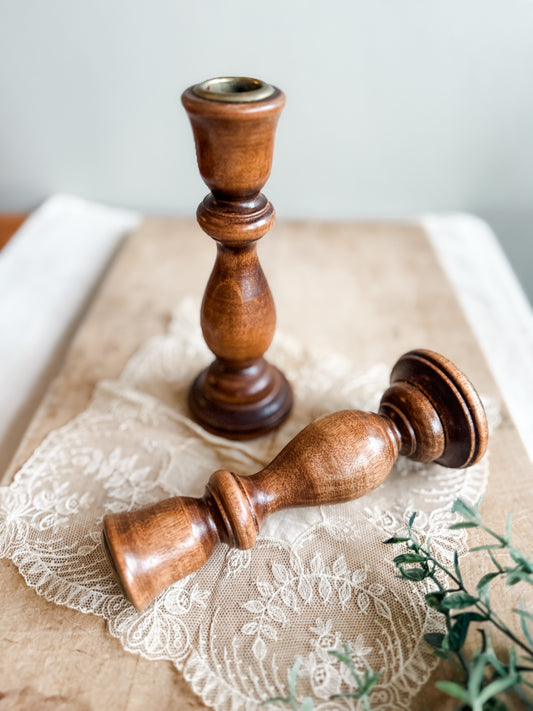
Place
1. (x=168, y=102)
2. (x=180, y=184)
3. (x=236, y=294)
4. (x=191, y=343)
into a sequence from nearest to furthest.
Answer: (x=236, y=294) → (x=191, y=343) → (x=168, y=102) → (x=180, y=184)

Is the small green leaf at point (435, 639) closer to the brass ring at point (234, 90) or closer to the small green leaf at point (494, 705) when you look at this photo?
the small green leaf at point (494, 705)

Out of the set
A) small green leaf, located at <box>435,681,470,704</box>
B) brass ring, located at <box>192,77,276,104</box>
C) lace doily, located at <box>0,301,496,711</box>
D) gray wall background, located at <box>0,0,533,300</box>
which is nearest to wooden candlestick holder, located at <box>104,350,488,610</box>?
lace doily, located at <box>0,301,496,711</box>

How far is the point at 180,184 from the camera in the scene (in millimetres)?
1122

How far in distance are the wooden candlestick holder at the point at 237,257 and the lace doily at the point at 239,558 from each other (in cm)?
3

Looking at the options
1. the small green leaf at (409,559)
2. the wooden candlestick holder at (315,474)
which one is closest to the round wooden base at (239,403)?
the wooden candlestick holder at (315,474)

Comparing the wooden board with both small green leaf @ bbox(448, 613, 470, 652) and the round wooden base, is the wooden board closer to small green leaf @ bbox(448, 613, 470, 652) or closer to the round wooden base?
small green leaf @ bbox(448, 613, 470, 652)

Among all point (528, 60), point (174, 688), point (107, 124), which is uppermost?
point (528, 60)

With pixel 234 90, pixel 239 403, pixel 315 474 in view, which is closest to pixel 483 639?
pixel 315 474

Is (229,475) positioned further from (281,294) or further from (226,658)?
(281,294)

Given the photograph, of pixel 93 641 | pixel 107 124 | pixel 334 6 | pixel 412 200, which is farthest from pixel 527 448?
pixel 107 124

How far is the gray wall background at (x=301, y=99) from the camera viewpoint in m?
0.93

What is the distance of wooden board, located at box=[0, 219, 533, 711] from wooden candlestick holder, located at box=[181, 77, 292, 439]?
18cm

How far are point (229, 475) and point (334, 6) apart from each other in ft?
2.78

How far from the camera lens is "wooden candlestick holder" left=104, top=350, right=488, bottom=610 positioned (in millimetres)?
442
